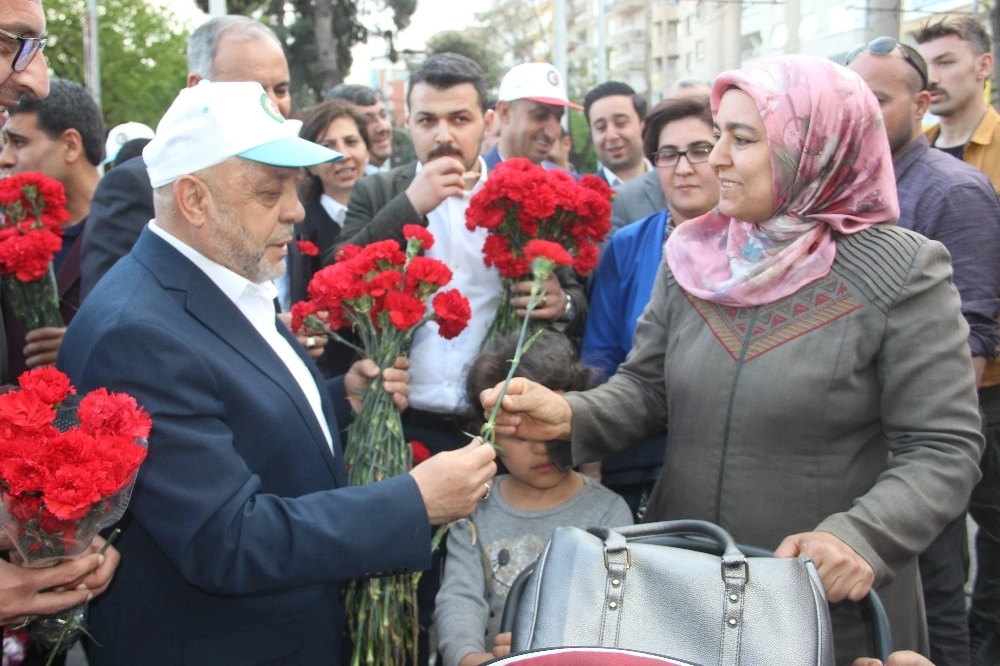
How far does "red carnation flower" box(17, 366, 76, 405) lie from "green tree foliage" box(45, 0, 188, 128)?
27.4 m

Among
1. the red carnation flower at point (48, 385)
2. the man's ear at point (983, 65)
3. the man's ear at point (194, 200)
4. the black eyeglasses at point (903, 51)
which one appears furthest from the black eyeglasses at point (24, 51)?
the man's ear at point (983, 65)

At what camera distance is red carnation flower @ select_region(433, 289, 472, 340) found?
271cm

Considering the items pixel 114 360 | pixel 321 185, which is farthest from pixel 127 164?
pixel 321 185

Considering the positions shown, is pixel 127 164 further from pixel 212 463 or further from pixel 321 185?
pixel 321 185

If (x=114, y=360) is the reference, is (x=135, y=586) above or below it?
below

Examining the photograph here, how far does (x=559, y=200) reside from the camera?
311 cm

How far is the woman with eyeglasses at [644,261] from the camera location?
3443mm

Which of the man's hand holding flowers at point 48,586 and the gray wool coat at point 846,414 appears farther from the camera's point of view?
the gray wool coat at point 846,414

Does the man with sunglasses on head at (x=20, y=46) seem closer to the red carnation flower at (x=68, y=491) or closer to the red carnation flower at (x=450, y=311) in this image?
the red carnation flower at (x=68, y=491)

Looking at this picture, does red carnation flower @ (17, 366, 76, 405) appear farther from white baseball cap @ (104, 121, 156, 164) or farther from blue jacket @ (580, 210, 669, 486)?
white baseball cap @ (104, 121, 156, 164)

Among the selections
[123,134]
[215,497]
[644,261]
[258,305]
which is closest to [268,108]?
[258,305]

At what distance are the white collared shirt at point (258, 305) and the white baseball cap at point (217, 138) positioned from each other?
173mm

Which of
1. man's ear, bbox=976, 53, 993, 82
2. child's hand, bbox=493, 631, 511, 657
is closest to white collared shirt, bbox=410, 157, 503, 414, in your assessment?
child's hand, bbox=493, 631, 511, 657

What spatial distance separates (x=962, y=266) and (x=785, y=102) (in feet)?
4.87
